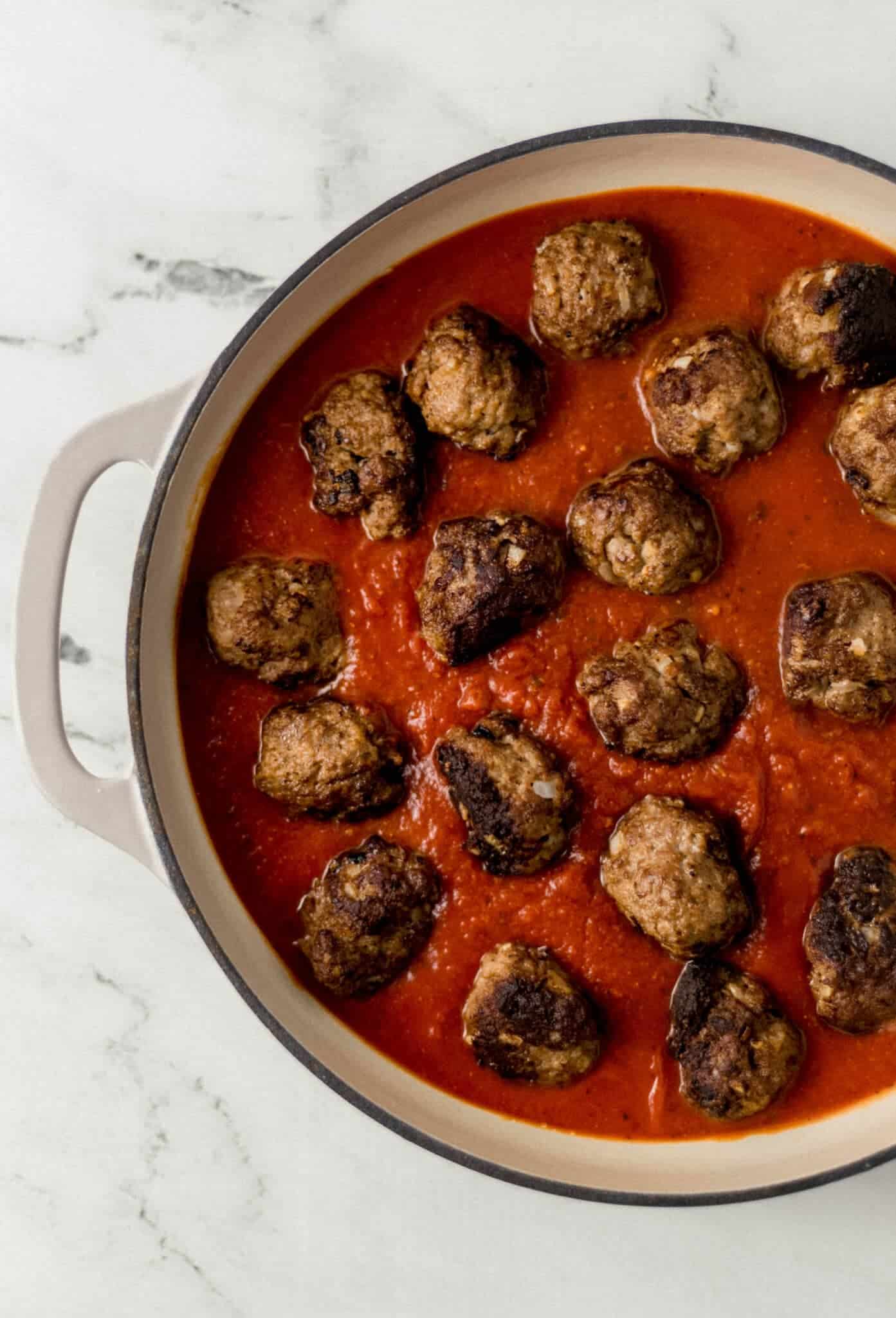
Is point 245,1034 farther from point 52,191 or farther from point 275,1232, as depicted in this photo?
point 52,191

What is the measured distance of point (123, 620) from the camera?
13.7ft

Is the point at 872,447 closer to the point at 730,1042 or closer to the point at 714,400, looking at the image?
the point at 714,400

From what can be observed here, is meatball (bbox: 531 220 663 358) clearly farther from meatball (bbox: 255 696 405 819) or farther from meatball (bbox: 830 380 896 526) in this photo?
meatball (bbox: 255 696 405 819)

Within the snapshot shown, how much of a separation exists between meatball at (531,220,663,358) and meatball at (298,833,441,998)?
1.65 m

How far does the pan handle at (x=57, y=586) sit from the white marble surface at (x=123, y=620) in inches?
26.7

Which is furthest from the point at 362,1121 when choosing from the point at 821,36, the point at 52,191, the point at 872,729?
the point at 821,36

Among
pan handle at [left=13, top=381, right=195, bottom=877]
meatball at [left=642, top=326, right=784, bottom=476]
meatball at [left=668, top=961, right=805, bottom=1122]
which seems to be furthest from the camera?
meatball at [left=668, top=961, right=805, bottom=1122]

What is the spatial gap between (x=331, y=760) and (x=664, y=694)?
39.4 inches

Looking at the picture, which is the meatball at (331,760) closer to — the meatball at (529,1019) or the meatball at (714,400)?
the meatball at (529,1019)

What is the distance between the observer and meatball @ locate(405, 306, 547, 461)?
11.5 feet

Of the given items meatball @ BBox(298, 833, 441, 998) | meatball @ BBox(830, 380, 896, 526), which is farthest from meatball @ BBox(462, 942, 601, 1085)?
meatball @ BBox(830, 380, 896, 526)

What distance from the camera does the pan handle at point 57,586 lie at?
340cm

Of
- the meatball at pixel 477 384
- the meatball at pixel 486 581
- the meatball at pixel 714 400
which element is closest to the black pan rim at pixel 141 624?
the meatball at pixel 477 384

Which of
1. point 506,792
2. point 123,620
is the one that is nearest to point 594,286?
point 506,792
